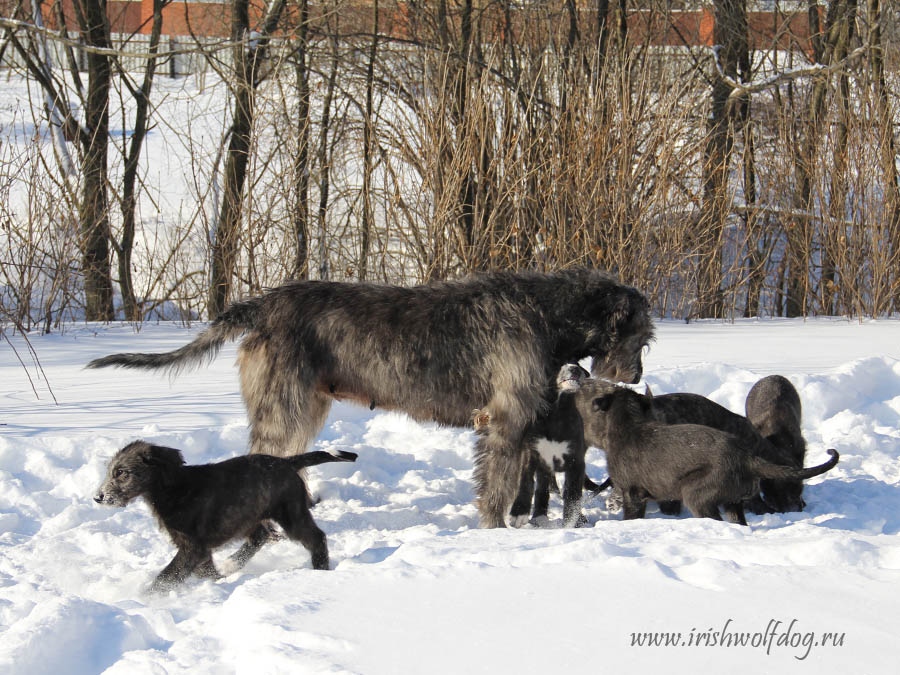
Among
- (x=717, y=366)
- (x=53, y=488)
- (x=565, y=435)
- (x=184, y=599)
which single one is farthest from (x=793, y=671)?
(x=717, y=366)

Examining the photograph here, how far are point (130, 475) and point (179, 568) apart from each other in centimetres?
46

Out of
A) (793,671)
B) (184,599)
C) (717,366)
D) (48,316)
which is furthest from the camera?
(48,316)

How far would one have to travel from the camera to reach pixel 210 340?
474 cm

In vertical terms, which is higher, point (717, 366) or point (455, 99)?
point (455, 99)

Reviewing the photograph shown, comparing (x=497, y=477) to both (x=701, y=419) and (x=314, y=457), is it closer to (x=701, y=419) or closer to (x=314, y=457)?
(x=314, y=457)

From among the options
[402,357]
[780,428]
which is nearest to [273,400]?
[402,357]

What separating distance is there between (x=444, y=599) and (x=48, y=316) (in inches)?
312

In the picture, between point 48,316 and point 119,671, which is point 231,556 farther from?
point 48,316

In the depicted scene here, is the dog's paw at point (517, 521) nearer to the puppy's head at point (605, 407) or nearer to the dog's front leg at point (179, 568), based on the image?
the puppy's head at point (605, 407)

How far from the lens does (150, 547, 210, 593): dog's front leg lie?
3.73 metres

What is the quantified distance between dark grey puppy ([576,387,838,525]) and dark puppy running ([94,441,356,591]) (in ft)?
5.56

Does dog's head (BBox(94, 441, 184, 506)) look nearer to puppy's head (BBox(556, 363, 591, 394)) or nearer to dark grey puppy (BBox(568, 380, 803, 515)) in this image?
puppy's head (BBox(556, 363, 591, 394))

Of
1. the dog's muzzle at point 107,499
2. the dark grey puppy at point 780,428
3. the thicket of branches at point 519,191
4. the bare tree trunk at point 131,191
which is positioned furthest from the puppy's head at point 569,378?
the bare tree trunk at point 131,191

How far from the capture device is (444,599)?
2.80 metres
